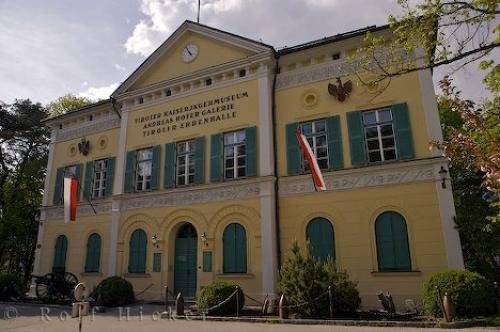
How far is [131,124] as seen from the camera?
782 inches

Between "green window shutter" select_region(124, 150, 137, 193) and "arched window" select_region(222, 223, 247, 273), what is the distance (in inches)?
224

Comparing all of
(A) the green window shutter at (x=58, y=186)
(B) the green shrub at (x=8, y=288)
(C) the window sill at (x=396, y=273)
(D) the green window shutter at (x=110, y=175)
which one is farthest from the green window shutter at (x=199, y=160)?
(B) the green shrub at (x=8, y=288)

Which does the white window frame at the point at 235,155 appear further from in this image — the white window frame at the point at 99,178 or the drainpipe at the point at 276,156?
the white window frame at the point at 99,178

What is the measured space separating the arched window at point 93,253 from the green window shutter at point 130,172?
283cm

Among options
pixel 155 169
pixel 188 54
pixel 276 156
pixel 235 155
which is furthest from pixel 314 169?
pixel 188 54

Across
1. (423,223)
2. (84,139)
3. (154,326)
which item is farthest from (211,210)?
(84,139)

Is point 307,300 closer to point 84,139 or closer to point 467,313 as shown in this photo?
point 467,313

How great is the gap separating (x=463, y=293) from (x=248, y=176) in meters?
8.35

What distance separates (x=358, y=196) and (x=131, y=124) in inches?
461

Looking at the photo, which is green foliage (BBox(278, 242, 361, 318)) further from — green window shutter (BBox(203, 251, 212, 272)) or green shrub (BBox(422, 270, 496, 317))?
green window shutter (BBox(203, 251, 212, 272))

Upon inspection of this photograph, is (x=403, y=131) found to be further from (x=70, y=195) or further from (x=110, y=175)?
(x=70, y=195)

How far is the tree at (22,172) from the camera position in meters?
25.4

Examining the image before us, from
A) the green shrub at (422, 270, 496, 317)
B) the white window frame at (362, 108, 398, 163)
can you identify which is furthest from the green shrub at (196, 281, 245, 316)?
the white window frame at (362, 108, 398, 163)

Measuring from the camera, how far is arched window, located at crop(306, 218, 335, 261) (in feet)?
46.1
